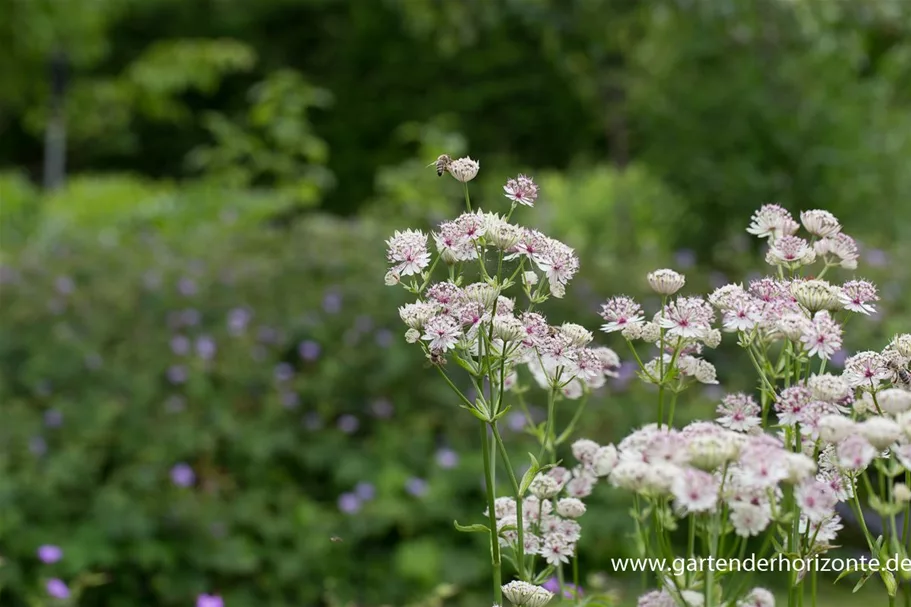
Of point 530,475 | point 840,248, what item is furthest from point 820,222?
point 530,475

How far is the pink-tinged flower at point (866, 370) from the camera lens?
35.3 inches

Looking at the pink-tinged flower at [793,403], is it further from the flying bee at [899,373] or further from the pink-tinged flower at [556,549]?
the pink-tinged flower at [556,549]

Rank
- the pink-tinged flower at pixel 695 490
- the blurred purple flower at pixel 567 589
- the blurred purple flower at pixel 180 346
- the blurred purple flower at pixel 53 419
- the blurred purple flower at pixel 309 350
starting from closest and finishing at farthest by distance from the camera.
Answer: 1. the pink-tinged flower at pixel 695 490
2. the blurred purple flower at pixel 567 589
3. the blurred purple flower at pixel 53 419
4. the blurred purple flower at pixel 180 346
5. the blurred purple flower at pixel 309 350

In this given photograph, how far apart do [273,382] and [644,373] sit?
84.6 inches

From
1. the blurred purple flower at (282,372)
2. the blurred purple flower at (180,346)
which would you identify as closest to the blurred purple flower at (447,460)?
the blurred purple flower at (282,372)

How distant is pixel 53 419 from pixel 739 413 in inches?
87.2

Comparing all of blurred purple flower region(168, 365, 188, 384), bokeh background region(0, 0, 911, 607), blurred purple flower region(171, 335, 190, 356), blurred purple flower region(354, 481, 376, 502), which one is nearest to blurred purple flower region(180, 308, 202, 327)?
bokeh background region(0, 0, 911, 607)

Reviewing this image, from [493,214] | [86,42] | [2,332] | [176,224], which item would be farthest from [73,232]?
[86,42]

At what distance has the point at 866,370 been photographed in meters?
0.90

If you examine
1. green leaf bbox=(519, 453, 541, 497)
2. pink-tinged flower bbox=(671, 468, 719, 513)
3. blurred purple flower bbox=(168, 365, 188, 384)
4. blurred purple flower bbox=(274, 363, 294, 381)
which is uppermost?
blurred purple flower bbox=(274, 363, 294, 381)

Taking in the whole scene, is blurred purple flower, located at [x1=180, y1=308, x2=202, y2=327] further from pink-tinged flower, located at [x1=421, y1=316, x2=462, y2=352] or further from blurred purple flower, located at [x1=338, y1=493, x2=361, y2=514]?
pink-tinged flower, located at [x1=421, y1=316, x2=462, y2=352]

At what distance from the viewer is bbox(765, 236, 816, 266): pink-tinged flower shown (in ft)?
3.18

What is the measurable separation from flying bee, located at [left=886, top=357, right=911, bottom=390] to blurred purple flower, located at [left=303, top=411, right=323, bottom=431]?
7.13 ft

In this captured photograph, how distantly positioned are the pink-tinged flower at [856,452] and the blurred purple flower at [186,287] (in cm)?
285
